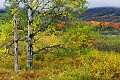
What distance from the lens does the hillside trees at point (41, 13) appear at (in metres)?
22.3

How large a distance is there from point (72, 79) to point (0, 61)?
13.1 m

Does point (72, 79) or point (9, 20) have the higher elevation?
point (9, 20)

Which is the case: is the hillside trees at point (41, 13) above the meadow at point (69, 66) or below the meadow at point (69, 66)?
above

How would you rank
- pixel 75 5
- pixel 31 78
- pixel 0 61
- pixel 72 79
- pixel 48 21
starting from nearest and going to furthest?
pixel 72 79 → pixel 31 78 → pixel 75 5 → pixel 48 21 → pixel 0 61

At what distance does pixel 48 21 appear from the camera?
23531 millimetres

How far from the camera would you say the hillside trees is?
2231cm

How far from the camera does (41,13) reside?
2289 centimetres

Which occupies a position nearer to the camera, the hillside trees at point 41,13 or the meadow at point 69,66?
the meadow at point 69,66

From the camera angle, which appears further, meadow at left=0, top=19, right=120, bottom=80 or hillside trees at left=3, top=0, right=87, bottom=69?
hillside trees at left=3, top=0, right=87, bottom=69

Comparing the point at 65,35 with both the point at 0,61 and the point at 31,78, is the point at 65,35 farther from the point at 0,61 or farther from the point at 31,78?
the point at 0,61

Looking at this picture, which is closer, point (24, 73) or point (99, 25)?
point (24, 73)

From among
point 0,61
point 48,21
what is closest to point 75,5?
point 48,21

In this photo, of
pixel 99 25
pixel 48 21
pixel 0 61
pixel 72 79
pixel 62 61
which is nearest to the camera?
pixel 72 79

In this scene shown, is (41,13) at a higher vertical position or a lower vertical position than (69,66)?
higher
